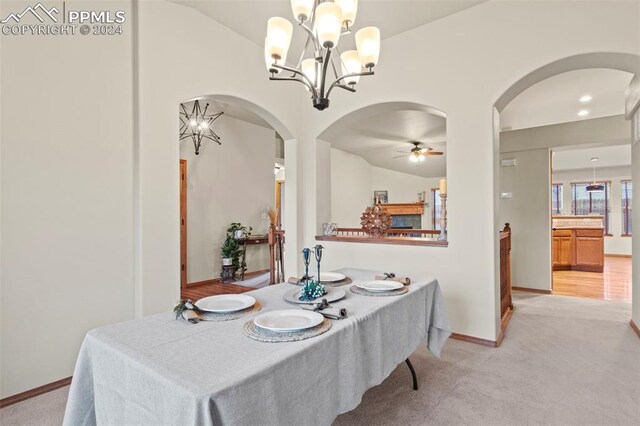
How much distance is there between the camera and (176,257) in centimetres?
294

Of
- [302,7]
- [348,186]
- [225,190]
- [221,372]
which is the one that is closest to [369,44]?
[302,7]

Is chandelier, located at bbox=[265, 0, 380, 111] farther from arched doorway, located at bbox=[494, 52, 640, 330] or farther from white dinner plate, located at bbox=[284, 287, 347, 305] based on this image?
arched doorway, located at bbox=[494, 52, 640, 330]

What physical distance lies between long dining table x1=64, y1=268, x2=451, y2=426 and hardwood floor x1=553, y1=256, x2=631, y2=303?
501 centimetres

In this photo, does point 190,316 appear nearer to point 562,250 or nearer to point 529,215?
point 529,215

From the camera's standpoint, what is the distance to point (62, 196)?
2.39 metres

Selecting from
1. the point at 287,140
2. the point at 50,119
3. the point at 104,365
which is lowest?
the point at 104,365

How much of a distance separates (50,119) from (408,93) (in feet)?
10.4

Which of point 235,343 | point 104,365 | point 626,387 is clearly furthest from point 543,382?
point 104,365

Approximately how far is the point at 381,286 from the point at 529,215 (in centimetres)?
454

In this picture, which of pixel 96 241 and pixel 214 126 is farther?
pixel 214 126

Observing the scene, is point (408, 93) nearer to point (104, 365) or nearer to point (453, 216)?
point (453, 216)

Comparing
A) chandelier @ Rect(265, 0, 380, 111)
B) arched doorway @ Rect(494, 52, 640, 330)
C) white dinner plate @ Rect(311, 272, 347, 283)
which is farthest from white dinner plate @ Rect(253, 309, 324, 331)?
arched doorway @ Rect(494, 52, 640, 330)

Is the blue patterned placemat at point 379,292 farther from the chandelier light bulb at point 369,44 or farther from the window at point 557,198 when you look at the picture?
the window at point 557,198

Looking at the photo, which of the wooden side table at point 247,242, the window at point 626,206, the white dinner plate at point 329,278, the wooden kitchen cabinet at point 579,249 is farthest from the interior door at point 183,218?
the window at point 626,206
